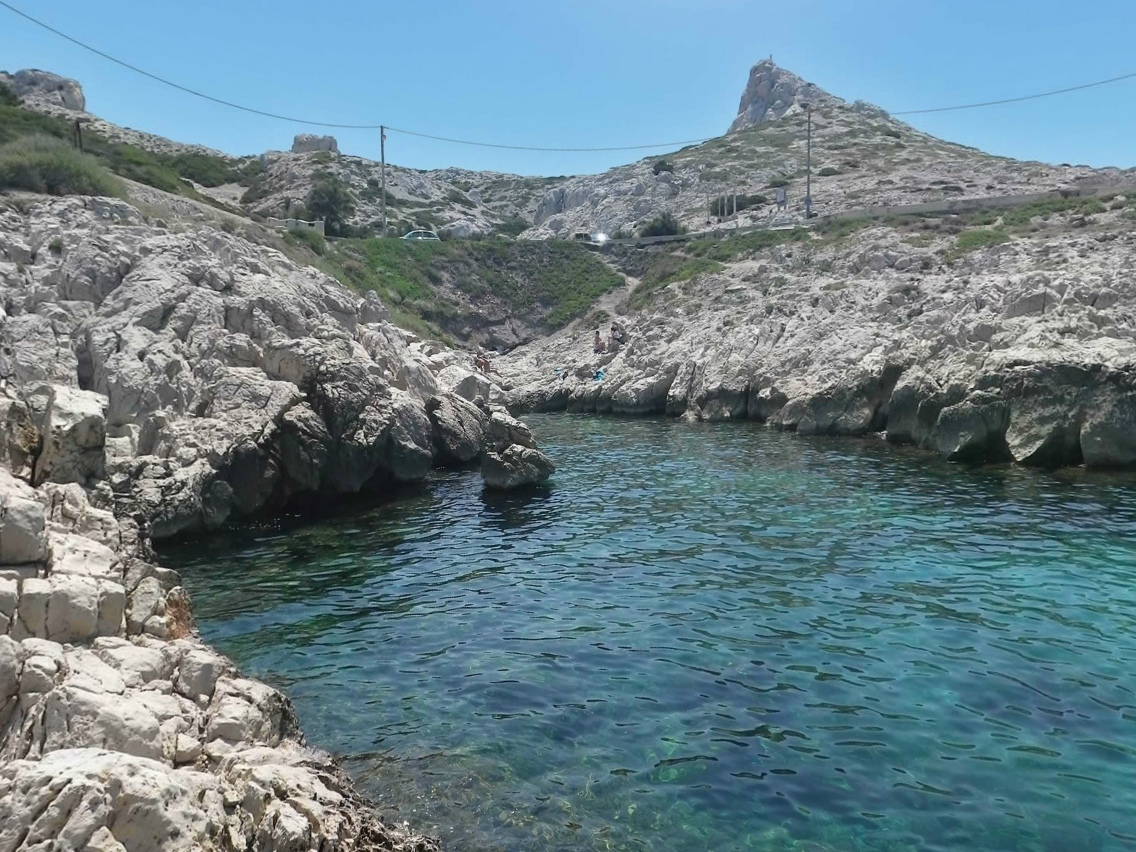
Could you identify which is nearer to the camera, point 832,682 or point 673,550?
point 832,682

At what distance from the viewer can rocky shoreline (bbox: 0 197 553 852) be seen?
6781mm

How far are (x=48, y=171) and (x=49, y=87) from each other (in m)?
78.9

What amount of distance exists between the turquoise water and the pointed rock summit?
15352 cm

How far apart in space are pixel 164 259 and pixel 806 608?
20.5 meters

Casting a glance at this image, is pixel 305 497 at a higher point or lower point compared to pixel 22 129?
lower

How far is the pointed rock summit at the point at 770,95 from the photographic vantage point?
161 m

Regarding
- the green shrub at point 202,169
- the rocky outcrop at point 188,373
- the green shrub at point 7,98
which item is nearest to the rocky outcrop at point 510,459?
the rocky outcrop at point 188,373

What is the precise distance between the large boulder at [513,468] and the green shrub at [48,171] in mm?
23692

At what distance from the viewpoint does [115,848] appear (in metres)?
5.73

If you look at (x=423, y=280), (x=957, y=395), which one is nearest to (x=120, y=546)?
(x=957, y=395)

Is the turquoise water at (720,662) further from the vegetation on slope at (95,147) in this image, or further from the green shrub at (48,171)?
the vegetation on slope at (95,147)

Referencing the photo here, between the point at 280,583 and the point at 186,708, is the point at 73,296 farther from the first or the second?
the point at 186,708

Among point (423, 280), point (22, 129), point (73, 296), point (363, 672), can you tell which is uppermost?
point (22, 129)

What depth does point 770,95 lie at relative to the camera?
551ft
